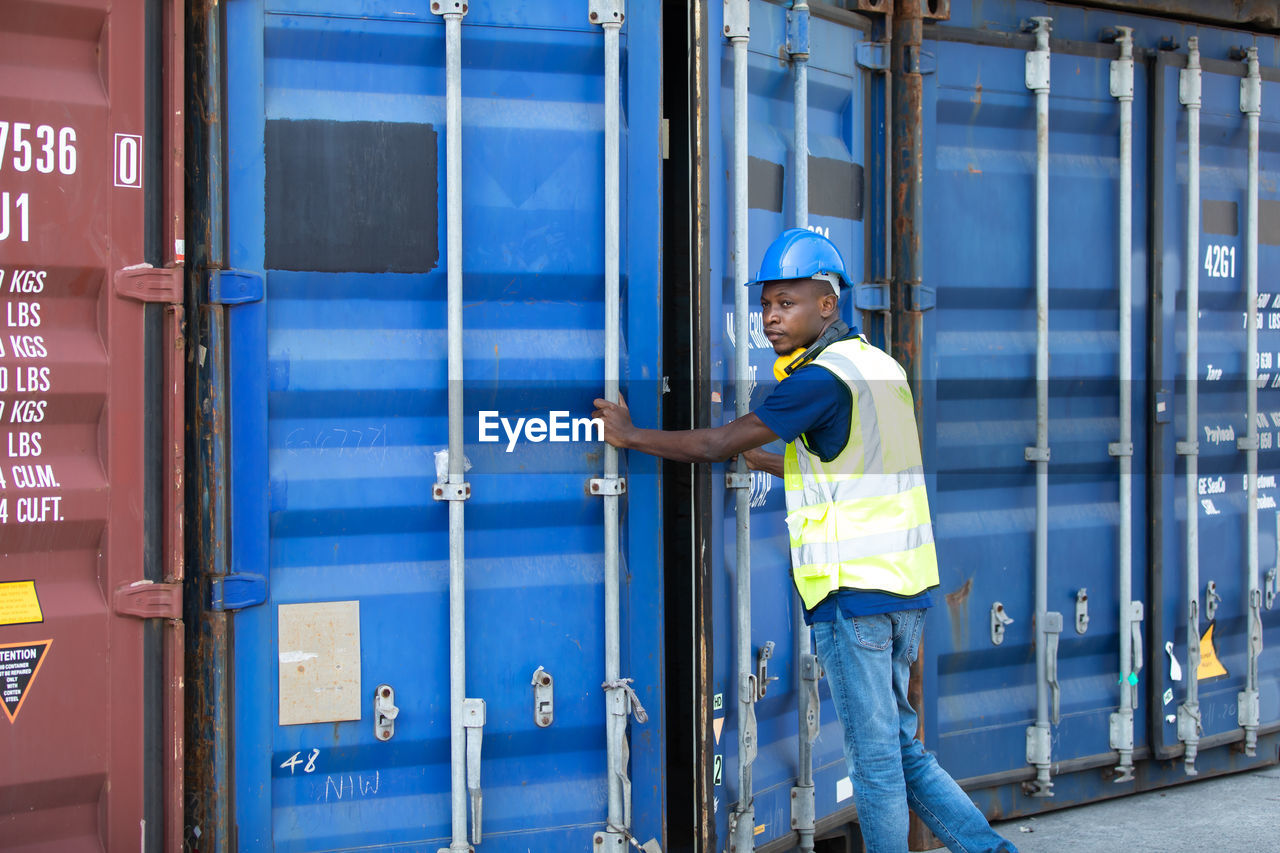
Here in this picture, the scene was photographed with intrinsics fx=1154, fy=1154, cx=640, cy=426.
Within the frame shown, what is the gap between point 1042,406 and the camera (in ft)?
14.6

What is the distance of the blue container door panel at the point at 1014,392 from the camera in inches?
171

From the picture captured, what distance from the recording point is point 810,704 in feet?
12.1

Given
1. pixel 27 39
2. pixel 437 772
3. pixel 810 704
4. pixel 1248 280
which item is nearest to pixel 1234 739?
pixel 1248 280

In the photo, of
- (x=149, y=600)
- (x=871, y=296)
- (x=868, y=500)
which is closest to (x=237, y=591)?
(x=149, y=600)

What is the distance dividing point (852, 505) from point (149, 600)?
→ 6.20 feet

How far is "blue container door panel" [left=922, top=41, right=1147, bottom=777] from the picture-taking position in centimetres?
436

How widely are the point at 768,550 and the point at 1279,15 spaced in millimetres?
3605

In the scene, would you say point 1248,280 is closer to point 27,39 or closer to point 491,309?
point 491,309

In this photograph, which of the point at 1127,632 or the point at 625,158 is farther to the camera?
the point at 1127,632

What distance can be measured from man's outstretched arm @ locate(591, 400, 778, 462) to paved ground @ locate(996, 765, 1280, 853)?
2.10m

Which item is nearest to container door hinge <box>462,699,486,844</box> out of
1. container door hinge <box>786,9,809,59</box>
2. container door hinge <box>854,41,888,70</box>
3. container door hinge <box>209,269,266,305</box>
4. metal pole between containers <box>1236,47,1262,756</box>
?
container door hinge <box>209,269,266,305</box>

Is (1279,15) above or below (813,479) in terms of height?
above

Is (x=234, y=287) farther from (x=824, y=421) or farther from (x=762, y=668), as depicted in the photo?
(x=762, y=668)

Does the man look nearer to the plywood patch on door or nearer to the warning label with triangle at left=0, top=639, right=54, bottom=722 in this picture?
the plywood patch on door
